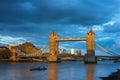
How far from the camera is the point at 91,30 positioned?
562ft

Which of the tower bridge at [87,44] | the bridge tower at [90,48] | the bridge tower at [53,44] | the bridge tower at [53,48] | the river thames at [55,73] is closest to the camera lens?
the river thames at [55,73]

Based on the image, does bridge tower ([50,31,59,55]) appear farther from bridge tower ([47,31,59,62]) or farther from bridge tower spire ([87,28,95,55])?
bridge tower spire ([87,28,95,55])

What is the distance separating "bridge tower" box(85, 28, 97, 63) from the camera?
15641 cm

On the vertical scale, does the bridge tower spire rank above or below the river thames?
above

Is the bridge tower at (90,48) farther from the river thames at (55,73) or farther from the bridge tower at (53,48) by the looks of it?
the river thames at (55,73)

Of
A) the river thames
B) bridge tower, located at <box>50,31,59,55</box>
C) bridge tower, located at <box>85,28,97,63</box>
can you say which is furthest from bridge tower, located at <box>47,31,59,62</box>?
the river thames

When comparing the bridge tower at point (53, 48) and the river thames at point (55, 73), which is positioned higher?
the bridge tower at point (53, 48)

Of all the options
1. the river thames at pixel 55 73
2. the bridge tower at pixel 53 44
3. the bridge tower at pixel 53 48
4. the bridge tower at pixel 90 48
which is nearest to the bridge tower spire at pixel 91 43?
the bridge tower at pixel 90 48

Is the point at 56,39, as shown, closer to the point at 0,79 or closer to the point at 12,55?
the point at 12,55

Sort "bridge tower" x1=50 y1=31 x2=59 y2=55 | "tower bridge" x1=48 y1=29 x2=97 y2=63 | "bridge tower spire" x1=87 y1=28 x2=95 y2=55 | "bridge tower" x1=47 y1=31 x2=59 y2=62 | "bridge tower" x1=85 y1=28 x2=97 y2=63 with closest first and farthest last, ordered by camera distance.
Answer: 1. "bridge tower" x1=85 y1=28 x2=97 y2=63
2. "tower bridge" x1=48 y1=29 x2=97 y2=63
3. "bridge tower spire" x1=87 y1=28 x2=95 y2=55
4. "bridge tower" x1=47 y1=31 x2=59 y2=62
5. "bridge tower" x1=50 y1=31 x2=59 y2=55

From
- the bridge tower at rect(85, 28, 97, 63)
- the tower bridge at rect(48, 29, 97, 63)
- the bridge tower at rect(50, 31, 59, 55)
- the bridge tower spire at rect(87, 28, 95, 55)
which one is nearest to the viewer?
the bridge tower at rect(85, 28, 97, 63)

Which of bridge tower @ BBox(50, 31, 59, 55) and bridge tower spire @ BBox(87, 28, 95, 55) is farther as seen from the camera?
bridge tower @ BBox(50, 31, 59, 55)

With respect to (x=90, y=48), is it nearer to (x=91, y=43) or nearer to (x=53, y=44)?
(x=91, y=43)

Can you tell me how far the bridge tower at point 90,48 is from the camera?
15641 centimetres
